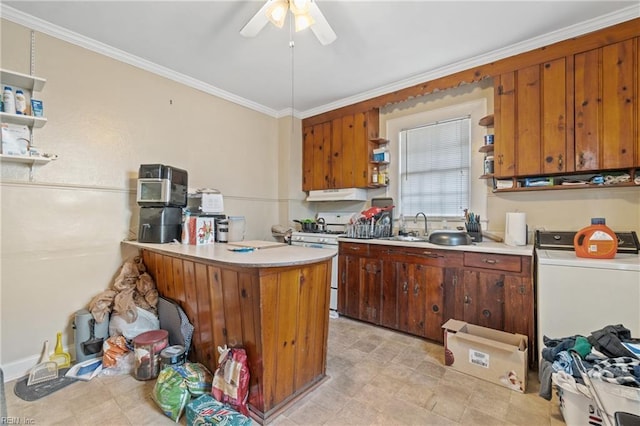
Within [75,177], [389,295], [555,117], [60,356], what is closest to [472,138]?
[555,117]

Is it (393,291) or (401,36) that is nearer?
(401,36)

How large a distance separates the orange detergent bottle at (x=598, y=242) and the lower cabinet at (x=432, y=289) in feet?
1.20

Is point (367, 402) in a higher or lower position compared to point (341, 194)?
lower

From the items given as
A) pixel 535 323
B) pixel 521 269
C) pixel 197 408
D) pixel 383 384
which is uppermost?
pixel 521 269

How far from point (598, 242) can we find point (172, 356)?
3203mm

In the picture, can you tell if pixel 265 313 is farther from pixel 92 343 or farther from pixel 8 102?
pixel 8 102

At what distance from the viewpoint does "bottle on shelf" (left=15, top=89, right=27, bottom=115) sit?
2129 millimetres

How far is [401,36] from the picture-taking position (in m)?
2.50

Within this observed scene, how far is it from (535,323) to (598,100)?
192 centimetres

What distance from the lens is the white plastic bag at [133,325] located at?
2.35 metres

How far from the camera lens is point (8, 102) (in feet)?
6.88

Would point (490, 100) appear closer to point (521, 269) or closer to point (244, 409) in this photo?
point (521, 269)

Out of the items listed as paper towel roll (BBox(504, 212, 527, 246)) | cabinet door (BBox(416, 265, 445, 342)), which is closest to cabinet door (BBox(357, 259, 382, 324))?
cabinet door (BBox(416, 265, 445, 342))

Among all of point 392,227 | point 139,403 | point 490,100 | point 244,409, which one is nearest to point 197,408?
point 244,409
